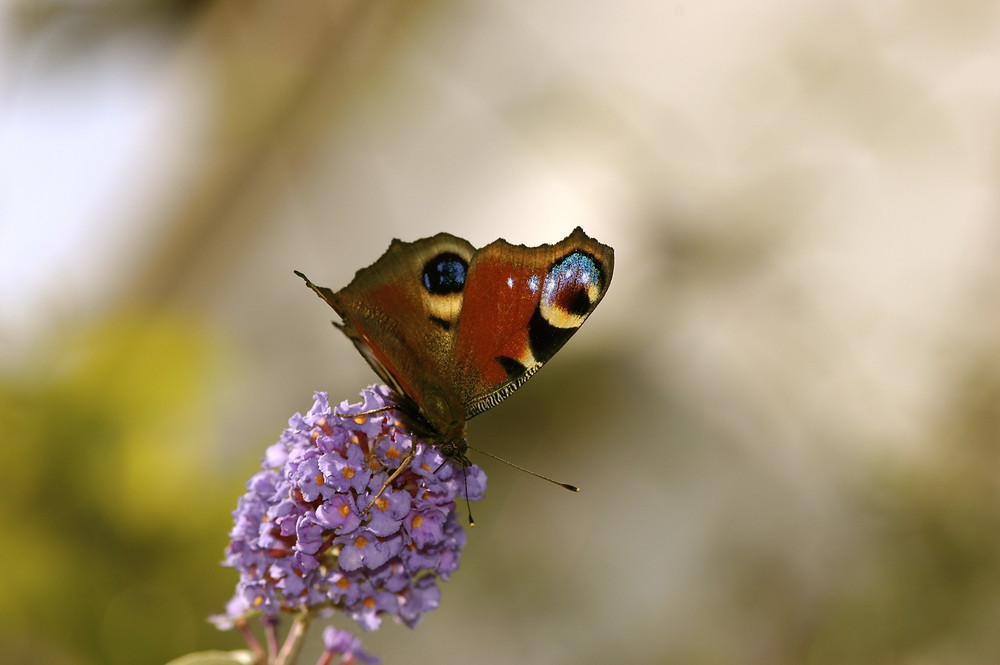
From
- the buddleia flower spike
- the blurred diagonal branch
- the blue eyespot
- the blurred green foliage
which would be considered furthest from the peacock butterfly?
the blurred diagonal branch

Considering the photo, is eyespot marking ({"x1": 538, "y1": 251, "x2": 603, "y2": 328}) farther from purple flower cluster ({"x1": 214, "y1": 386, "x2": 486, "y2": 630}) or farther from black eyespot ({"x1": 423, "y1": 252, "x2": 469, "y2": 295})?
purple flower cluster ({"x1": 214, "y1": 386, "x2": 486, "y2": 630})

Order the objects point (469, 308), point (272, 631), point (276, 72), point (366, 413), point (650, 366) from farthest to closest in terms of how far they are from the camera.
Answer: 1. point (276, 72)
2. point (650, 366)
3. point (469, 308)
4. point (272, 631)
5. point (366, 413)

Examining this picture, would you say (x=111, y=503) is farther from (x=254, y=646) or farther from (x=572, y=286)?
(x=572, y=286)

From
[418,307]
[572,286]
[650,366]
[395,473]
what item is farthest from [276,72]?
[395,473]

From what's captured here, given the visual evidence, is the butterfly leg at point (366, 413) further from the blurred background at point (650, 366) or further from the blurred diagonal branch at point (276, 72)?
the blurred diagonal branch at point (276, 72)

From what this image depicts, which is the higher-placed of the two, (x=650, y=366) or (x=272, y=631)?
(x=650, y=366)

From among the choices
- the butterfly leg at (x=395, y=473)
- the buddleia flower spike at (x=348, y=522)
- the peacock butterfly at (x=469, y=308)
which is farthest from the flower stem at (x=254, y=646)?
the peacock butterfly at (x=469, y=308)

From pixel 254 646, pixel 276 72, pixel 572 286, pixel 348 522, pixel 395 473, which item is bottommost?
pixel 254 646
